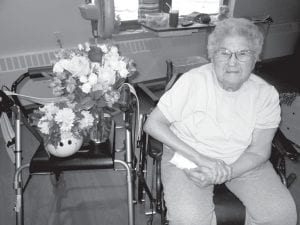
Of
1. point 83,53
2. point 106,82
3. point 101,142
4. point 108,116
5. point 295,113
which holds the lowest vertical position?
point 295,113

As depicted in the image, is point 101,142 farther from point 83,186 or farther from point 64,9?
point 64,9

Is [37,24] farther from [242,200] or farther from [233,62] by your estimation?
[242,200]

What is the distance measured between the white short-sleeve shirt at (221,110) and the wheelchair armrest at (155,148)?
0.49 ft

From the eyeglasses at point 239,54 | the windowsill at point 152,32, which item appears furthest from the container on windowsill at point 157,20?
the eyeglasses at point 239,54

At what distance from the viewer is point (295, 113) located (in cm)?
253

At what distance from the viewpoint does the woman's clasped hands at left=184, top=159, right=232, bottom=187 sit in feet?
4.42

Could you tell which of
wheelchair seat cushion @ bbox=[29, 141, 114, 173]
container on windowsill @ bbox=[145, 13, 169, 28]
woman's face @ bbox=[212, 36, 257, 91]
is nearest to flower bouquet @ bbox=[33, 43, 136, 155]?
wheelchair seat cushion @ bbox=[29, 141, 114, 173]

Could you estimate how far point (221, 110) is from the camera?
57.6 inches

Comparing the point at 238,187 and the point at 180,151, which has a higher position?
the point at 180,151

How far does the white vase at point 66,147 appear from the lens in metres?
1.41

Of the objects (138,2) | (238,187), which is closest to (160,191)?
(238,187)

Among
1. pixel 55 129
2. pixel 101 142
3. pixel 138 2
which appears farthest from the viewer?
pixel 138 2

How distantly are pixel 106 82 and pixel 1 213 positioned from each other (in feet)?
4.09

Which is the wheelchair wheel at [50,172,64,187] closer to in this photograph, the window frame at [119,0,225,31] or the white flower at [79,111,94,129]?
the white flower at [79,111,94,129]
